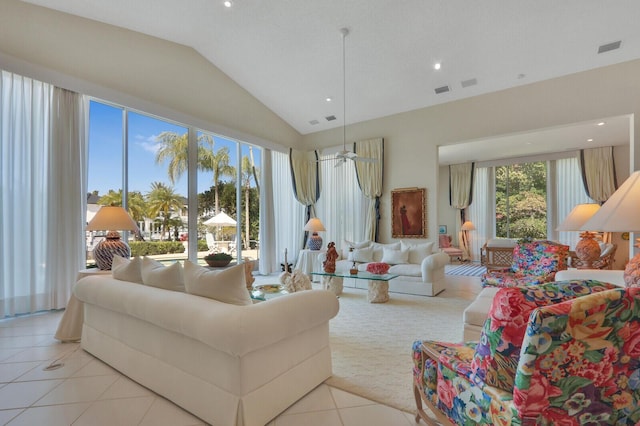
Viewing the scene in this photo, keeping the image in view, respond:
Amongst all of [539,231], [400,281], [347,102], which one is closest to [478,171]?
[539,231]

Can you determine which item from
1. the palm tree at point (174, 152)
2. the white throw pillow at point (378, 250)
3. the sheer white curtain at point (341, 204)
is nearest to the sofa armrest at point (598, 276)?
the white throw pillow at point (378, 250)

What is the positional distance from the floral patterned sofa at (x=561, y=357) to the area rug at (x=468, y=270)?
689cm

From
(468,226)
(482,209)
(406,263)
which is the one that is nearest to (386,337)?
(406,263)

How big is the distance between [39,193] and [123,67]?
90.2 inches

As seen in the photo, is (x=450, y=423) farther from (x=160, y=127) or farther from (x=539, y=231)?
(x=539, y=231)

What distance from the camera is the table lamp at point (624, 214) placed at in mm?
1900

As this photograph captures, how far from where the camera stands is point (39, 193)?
415cm

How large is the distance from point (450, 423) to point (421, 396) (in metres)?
0.32

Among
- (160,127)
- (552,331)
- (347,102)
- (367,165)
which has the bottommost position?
(552,331)

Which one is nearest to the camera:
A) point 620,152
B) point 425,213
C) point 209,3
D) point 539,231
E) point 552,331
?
point 552,331

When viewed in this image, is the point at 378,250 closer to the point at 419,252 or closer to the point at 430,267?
the point at 419,252

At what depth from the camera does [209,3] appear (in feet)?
14.7

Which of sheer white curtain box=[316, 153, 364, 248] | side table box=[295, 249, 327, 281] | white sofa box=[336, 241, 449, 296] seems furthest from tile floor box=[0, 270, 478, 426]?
sheer white curtain box=[316, 153, 364, 248]

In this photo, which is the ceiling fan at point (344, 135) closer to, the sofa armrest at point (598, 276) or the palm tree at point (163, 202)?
the sofa armrest at point (598, 276)
